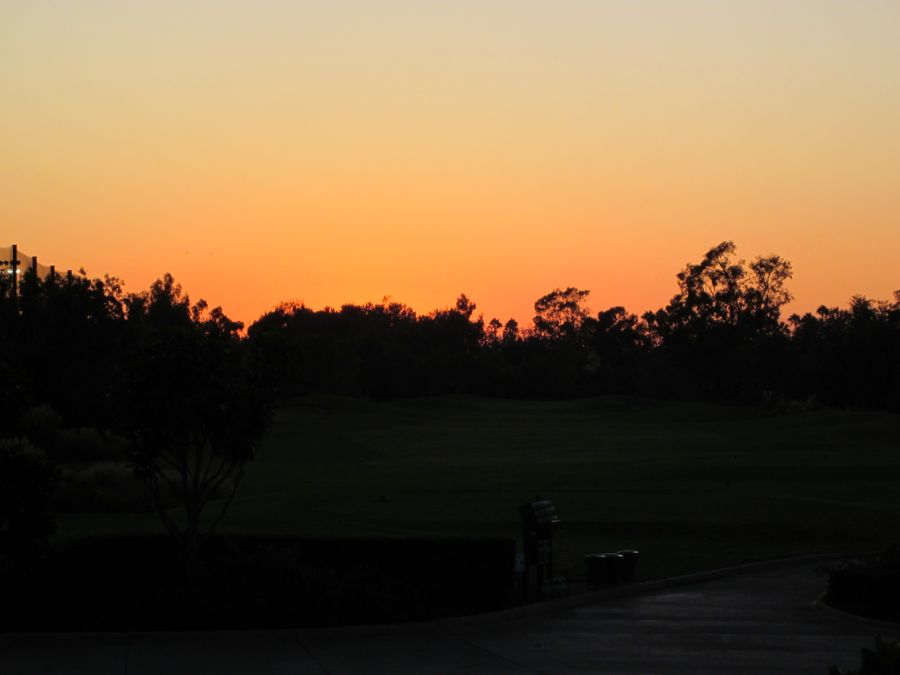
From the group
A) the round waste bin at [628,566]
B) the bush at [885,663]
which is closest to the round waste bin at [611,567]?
the round waste bin at [628,566]

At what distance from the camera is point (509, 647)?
1463cm

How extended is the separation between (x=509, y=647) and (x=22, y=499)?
6.75 meters

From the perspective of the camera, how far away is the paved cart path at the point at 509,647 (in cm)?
1326

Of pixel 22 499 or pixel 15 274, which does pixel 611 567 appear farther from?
pixel 15 274

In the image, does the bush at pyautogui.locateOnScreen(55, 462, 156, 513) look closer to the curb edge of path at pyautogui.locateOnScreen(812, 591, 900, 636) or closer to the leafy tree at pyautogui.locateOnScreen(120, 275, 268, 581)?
the leafy tree at pyautogui.locateOnScreen(120, 275, 268, 581)

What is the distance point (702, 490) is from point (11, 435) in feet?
66.9

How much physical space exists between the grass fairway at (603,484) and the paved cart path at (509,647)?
3482 millimetres

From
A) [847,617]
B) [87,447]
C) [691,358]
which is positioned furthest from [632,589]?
[691,358]

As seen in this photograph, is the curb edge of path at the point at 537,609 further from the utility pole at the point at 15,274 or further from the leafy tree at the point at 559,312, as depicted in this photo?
the leafy tree at the point at 559,312

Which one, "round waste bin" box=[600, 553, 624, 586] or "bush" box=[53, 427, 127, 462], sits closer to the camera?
"round waste bin" box=[600, 553, 624, 586]

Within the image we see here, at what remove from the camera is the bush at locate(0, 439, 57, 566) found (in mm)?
15797

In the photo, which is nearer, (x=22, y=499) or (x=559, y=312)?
(x=22, y=499)

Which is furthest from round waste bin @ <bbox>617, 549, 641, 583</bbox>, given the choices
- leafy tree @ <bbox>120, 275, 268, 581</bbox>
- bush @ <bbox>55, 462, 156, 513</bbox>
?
bush @ <bbox>55, 462, 156, 513</bbox>

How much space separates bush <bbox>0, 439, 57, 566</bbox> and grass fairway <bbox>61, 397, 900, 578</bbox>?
226 centimetres
